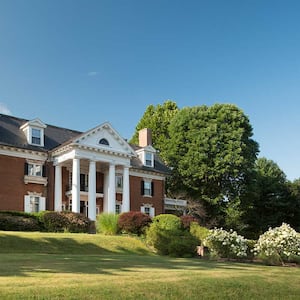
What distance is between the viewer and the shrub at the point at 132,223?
97.0 feet

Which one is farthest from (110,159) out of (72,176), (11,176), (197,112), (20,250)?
(20,250)

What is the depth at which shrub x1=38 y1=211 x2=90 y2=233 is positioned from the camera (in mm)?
30406

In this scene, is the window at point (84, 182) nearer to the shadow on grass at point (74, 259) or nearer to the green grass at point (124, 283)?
the shadow on grass at point (74, 259)

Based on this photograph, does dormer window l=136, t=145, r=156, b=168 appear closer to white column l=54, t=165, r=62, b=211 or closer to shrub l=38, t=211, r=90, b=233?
white column l=54, t=165, r=62, b=211

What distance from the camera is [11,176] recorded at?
34281 millimetres

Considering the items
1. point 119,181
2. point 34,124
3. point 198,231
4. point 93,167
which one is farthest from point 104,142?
point 198,231

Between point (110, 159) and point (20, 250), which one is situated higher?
point (110, 159)

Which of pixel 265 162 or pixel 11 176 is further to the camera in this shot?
pixel 265 162

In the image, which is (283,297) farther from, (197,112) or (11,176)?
(197,112)

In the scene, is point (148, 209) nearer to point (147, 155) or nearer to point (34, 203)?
point (147, 155)

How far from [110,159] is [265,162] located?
27821 mm

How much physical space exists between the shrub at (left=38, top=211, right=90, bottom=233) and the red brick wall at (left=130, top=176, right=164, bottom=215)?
34.8 feet

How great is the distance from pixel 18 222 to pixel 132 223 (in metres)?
7.84

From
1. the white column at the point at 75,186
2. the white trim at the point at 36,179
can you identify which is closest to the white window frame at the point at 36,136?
the white trim at the point at 36,179
